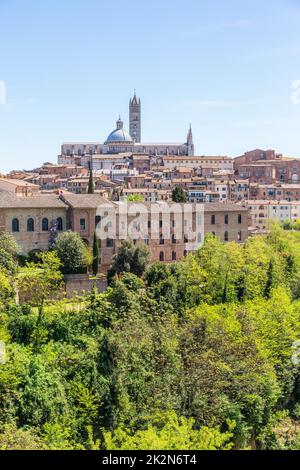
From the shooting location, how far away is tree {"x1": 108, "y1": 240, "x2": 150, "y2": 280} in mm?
21859

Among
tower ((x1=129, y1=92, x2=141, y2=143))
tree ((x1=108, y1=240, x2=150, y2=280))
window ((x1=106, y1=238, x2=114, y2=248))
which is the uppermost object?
tower ((x1=129, y1=92, x2=141, y2=143))

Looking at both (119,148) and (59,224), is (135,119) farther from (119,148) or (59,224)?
(59,224)

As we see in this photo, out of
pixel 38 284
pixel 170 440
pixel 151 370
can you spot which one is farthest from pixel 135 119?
pixel 170 440

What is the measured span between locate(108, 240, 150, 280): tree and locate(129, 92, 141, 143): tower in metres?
67.5

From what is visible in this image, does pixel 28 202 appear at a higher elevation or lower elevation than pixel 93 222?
higher

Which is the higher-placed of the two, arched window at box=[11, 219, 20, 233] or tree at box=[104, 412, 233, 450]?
arched window at box=[11, 219, 20, 233]

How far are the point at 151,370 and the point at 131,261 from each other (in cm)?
769

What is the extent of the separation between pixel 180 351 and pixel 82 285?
671 centimetres

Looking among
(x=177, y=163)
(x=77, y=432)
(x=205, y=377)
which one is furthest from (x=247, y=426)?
(x=177, y=163)

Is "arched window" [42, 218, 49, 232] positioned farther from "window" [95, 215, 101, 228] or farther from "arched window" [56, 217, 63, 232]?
"window" [95, 215, 101, 228]

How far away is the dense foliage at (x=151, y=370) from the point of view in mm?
12703

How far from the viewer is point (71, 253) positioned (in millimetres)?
21938

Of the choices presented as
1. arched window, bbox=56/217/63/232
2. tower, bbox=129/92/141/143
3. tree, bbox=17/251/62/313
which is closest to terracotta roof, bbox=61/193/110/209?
arched window, bbox=56/217/63/232

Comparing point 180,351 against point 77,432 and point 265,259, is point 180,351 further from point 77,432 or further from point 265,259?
point 265,259
